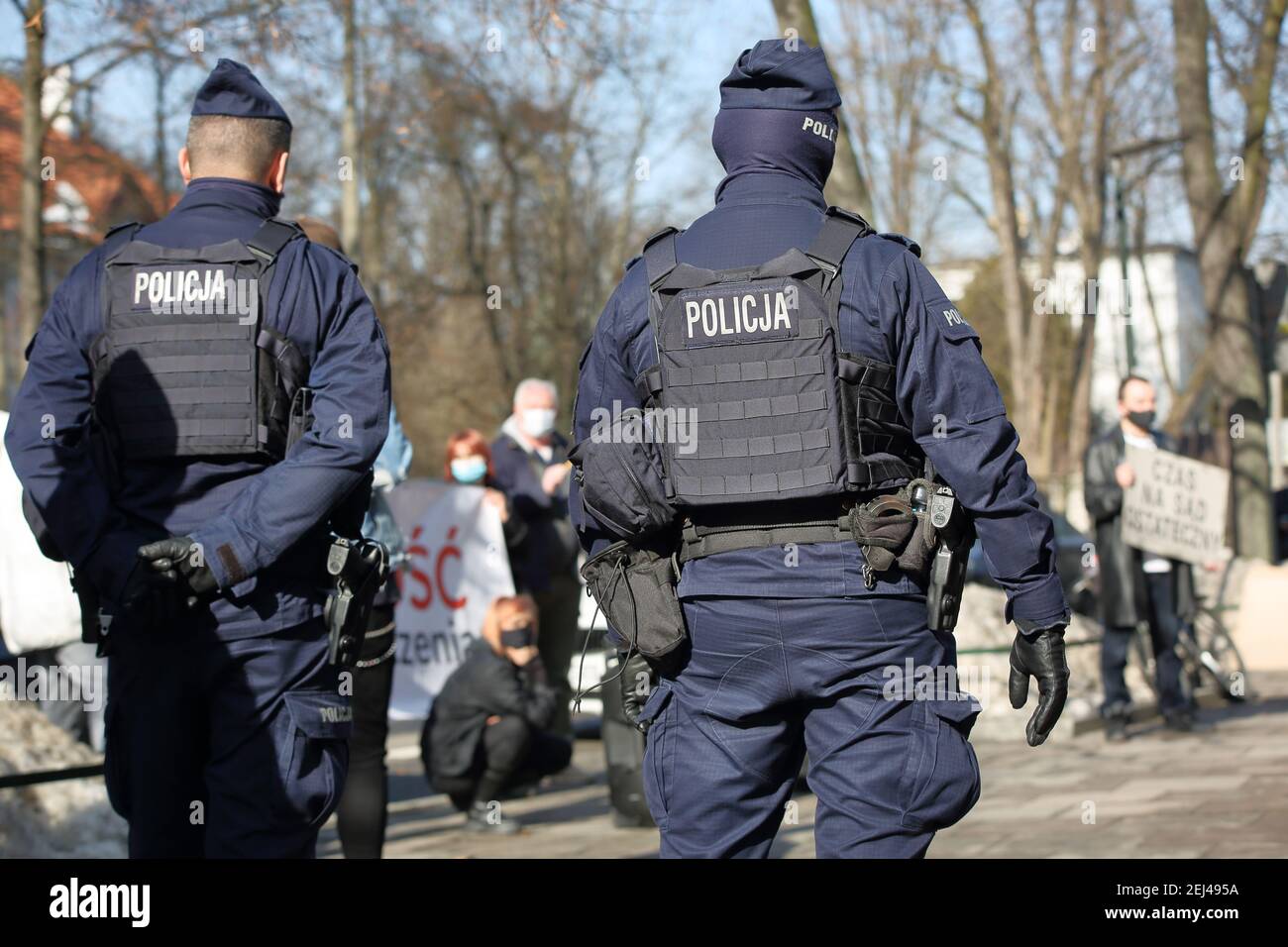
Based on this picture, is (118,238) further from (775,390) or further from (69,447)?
(775,390)

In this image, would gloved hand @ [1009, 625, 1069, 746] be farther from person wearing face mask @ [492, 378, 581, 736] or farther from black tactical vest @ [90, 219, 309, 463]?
person wearing face mask @ [492, 378, 581, 736]

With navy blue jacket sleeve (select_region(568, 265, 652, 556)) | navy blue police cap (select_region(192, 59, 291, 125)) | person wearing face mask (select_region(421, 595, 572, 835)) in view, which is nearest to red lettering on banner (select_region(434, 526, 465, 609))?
person wearing face mask (select_region(421, 595, 572, 835))

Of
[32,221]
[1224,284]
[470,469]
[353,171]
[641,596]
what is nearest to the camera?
[641,596]

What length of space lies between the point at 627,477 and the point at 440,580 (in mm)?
5145

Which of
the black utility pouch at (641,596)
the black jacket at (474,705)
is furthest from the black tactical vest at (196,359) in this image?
the black jacket at (474,705)

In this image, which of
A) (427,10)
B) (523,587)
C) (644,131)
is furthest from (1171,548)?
(644,131)

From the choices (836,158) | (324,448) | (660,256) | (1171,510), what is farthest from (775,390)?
(836,158)

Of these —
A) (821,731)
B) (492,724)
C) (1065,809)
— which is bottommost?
(1065,809)

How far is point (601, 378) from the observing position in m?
3.84

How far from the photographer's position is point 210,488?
152 inches

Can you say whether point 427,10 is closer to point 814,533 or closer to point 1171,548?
point 1171,548

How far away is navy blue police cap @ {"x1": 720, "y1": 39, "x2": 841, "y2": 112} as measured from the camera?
12.4 ft

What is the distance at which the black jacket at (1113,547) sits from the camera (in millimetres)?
9562

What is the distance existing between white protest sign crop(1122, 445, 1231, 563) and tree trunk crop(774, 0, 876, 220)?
2590 mm
